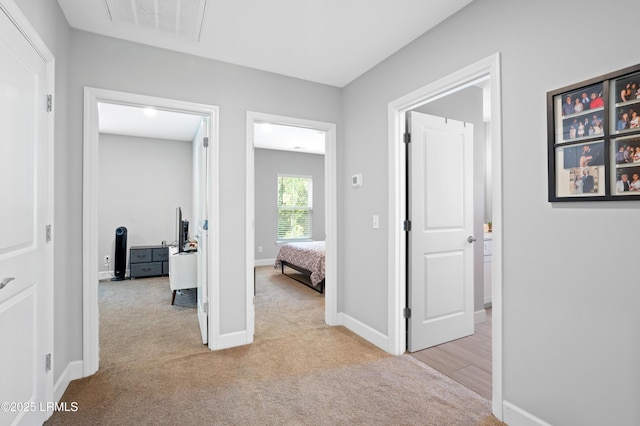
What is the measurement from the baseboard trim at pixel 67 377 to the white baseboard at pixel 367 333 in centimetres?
226

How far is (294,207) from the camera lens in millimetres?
7594

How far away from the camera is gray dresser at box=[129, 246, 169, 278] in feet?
18.4

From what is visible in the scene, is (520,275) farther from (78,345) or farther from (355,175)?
(78,345)

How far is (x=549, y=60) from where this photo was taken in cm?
164

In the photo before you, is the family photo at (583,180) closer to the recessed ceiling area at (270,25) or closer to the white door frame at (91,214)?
the recessed ceiling area at (270,25)

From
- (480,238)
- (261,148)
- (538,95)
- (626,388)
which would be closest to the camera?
(626,388)

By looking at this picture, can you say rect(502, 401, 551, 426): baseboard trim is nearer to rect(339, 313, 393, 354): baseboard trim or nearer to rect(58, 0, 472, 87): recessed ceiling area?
rect(339, 313, 393, 354): baseboard trim

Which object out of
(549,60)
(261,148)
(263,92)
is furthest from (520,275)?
(261,148)

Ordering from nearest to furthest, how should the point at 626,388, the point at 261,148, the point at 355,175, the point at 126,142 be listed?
the point at 626,388
the point at 355,175
the point at 126,142
the point at 261,148

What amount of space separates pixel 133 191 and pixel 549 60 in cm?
645

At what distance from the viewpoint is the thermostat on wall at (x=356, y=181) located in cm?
315

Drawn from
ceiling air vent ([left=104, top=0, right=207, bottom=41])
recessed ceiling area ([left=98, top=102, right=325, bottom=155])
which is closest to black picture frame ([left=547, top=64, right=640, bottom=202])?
ceiling air vent ([left=104, top=0, right=207, bottom=41])

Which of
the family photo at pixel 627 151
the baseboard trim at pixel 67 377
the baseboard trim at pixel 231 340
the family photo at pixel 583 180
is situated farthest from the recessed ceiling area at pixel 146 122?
the family photo at pixel 627 151

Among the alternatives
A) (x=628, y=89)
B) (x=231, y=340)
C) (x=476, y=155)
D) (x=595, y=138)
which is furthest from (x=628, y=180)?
(x=231, y=340)
